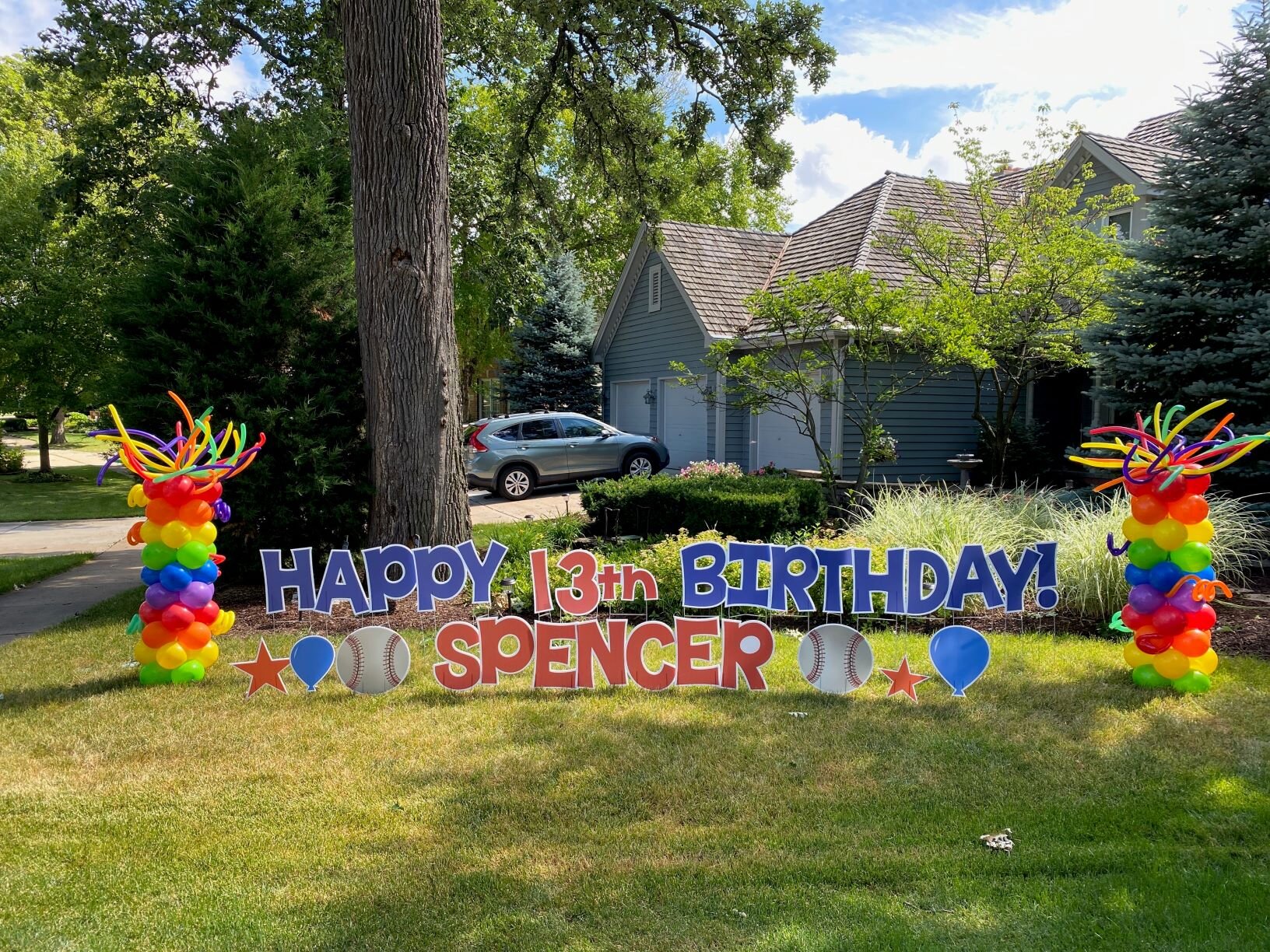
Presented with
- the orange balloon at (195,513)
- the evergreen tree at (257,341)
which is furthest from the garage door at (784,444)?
the orange balloon at (195,513)

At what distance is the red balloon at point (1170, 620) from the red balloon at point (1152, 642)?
31mm

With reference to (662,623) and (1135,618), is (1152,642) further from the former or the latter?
(662,623)

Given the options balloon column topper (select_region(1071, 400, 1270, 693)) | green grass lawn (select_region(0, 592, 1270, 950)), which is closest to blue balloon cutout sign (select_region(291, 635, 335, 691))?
green grass lawn (select_region(0, 592, 1270, 950))

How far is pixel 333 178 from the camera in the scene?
321 inches

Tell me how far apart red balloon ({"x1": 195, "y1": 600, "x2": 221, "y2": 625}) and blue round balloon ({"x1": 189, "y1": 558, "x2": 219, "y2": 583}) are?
6.5 inches

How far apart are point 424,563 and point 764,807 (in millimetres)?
2930

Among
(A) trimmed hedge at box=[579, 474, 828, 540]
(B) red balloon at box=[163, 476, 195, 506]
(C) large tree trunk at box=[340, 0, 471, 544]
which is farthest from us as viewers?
(A) trimmed hedge at box=[579, 474, 828, 540]

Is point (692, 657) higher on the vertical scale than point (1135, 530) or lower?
lower

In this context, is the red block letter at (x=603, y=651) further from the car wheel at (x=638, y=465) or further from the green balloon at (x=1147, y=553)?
the car wheel at (x=638, y=465)

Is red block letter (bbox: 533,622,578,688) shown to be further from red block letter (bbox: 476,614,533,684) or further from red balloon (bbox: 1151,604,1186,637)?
red balloon (bbox: 1151,604,1186,637)

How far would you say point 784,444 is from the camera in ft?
51.1

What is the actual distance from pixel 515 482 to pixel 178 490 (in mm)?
10578

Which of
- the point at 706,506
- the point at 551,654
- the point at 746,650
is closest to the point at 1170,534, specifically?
the point at 746,650

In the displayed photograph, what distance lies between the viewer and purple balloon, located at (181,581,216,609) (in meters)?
4.99
